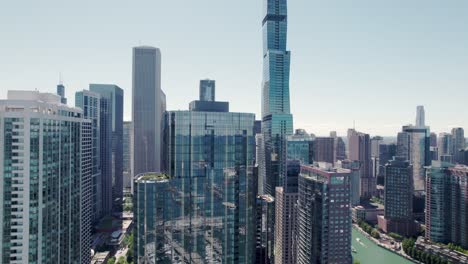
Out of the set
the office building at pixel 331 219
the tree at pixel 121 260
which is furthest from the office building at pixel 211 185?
the tree at pixel 121 260

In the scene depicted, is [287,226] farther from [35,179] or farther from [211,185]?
[35,179]

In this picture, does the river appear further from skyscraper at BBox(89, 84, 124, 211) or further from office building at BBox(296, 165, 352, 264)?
skyscraper at BBox(89, 84, 124, 211)

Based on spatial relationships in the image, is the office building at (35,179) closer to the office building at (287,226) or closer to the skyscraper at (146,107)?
the office building at (287,226)

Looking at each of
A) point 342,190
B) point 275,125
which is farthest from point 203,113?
point 275,125

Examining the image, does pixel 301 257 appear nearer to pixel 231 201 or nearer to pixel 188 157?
pixel 231 201

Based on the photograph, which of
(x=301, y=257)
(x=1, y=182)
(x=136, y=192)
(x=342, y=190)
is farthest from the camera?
(x=301, y=257)
